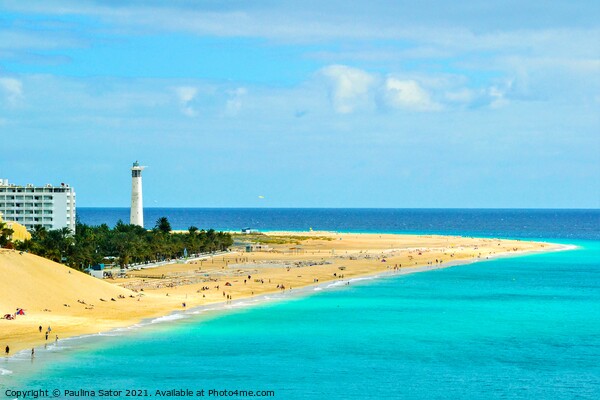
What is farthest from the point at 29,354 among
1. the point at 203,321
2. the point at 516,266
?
the point at 516,266

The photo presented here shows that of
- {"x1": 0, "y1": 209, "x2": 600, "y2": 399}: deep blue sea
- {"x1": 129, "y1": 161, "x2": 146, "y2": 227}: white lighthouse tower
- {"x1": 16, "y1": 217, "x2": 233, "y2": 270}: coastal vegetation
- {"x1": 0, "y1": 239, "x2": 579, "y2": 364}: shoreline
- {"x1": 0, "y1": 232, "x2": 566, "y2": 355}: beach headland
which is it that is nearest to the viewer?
{"x1": 0, "y1": 209, "x2": 600, "y2": 399}: deep blue sea

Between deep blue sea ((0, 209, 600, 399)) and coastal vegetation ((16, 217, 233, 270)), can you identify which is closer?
deep blue sea ((0, 209, 600, 399))

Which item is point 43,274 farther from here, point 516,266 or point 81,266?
point 516,266

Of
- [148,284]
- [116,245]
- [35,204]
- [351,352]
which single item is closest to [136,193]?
[35,204]

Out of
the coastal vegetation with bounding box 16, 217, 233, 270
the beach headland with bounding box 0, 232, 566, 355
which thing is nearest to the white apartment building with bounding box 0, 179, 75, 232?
the coastal vegetation with bounding box 16, 217, 233, 270

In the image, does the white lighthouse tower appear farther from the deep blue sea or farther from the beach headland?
the deep blue sea

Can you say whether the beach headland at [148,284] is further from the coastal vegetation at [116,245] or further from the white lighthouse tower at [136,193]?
the white lighthouse tower at [136,193]

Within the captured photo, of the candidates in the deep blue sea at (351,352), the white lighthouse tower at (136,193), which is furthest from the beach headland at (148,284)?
the white lighthouse tower at (136,193)
